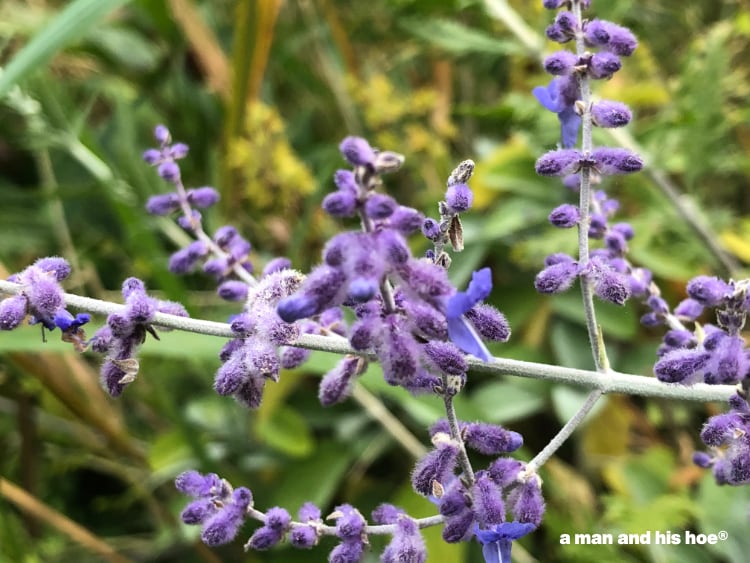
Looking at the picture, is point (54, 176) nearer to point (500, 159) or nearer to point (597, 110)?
point (500, 159)

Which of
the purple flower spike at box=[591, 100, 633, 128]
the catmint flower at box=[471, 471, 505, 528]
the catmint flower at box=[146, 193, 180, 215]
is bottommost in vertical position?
the catmint flower at box=[471, 471, 505, 528]

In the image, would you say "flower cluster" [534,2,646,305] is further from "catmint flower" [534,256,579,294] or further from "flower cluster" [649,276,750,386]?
"flower cluster" [649,276,750,386]

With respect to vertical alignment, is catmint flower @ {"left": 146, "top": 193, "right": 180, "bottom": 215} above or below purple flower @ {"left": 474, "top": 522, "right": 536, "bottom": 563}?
above

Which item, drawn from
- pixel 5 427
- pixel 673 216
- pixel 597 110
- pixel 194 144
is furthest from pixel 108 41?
pixel 597 110

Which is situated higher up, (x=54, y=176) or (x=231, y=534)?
(x=54, y=176)

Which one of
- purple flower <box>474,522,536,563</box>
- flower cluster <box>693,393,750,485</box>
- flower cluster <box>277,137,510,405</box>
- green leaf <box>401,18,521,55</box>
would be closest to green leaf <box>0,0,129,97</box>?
flower cluster <box>277,137,510,405</box>

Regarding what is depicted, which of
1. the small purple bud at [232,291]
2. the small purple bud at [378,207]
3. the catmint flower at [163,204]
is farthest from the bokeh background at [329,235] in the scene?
the small purple bud at [378,207]
